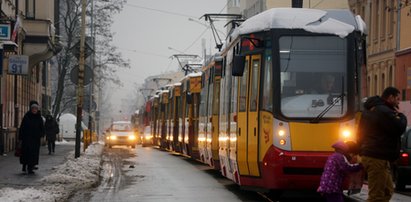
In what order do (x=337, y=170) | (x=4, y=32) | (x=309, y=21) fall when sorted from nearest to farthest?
(x=337, y=170)
(x=309, y=21)
(x=4, y=32)

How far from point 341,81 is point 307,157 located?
1.51 meters

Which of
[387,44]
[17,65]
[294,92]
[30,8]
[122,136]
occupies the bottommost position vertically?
[122,136]

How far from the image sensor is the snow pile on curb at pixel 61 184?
15.6 m

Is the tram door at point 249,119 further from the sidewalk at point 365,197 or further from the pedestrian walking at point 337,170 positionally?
the pedestrian walking at point 337,170

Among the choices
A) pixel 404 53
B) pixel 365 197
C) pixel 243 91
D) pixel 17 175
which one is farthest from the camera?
pixel 404 53

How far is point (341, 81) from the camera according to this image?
15.3 metres

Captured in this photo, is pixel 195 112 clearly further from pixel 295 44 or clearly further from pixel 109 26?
pixel 109 26

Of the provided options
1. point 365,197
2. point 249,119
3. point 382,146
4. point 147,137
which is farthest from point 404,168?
point 147,137

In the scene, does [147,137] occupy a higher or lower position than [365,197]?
higher

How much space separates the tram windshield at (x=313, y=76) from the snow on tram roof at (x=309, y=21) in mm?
167

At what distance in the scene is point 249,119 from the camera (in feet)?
52.0

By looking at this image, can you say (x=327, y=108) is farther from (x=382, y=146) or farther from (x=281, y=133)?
(x=382, y=146)

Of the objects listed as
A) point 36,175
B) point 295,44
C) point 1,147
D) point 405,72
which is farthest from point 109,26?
point 295,44

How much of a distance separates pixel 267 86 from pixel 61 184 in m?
5.80
